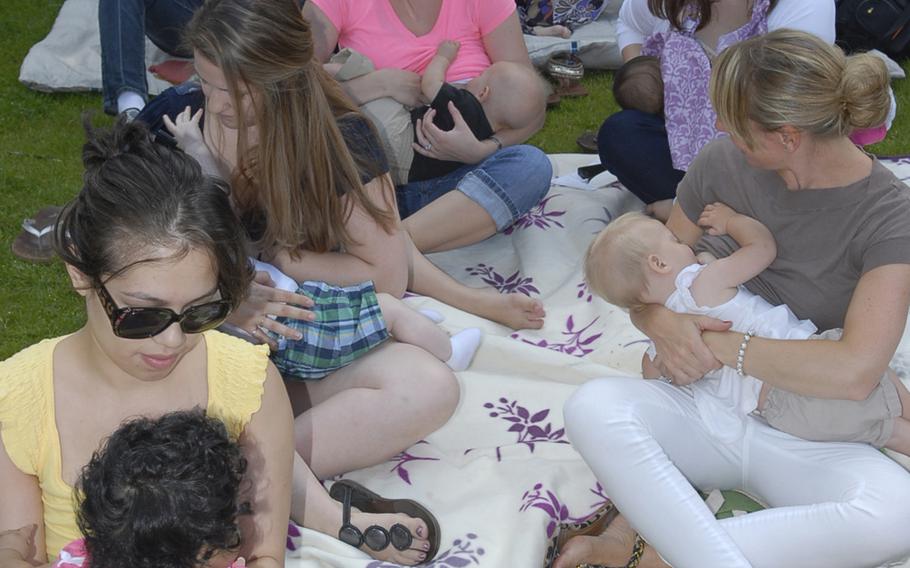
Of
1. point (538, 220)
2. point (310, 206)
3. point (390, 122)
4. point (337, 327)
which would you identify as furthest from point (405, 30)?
point (337, 327)

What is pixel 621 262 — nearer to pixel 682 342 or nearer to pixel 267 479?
pixel 682 342

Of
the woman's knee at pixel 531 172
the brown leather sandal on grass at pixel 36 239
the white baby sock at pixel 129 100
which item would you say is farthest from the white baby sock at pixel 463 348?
the white baby sock at pixel 129 100

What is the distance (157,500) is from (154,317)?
15.7 inches

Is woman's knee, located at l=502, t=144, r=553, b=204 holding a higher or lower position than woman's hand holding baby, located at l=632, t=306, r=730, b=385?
lower

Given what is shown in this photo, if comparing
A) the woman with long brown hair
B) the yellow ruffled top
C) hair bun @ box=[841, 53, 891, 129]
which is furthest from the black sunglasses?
hair bun @ box=[841, 53, 891, 129]

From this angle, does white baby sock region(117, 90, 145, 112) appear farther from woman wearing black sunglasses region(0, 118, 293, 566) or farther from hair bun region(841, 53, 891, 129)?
hair bun region(841, 53, 891, 129)

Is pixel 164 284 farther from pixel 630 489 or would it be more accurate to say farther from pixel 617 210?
pixel 617 210

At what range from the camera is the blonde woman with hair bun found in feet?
7.35

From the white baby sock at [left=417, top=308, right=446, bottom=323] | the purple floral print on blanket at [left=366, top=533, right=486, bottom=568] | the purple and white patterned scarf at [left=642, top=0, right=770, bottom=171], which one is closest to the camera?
the purple floral print on blanket at [left=366, top=533, right=486, bottom=568]

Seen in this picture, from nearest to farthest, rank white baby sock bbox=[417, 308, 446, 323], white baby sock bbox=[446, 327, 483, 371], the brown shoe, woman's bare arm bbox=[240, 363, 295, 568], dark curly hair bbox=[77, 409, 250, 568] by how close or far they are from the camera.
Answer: dark curly hair bbox=[77, 409, 250, 568]
woman's bare arm bbox=[240, 363, 295, 568]
white baby sock bbox=[446, 327, 483, 371]
white baby sock bbox=[417, 308, 446, 323]
the brown shoe

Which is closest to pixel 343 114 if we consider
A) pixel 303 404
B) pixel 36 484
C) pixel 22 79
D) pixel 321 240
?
pixel 321 240

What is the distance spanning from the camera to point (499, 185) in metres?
3.57

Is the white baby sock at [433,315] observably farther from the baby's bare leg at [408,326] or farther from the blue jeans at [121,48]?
the blue jeans at [121,48]

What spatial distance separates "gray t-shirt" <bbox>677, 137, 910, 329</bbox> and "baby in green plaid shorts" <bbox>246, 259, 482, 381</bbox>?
839 millimetres
